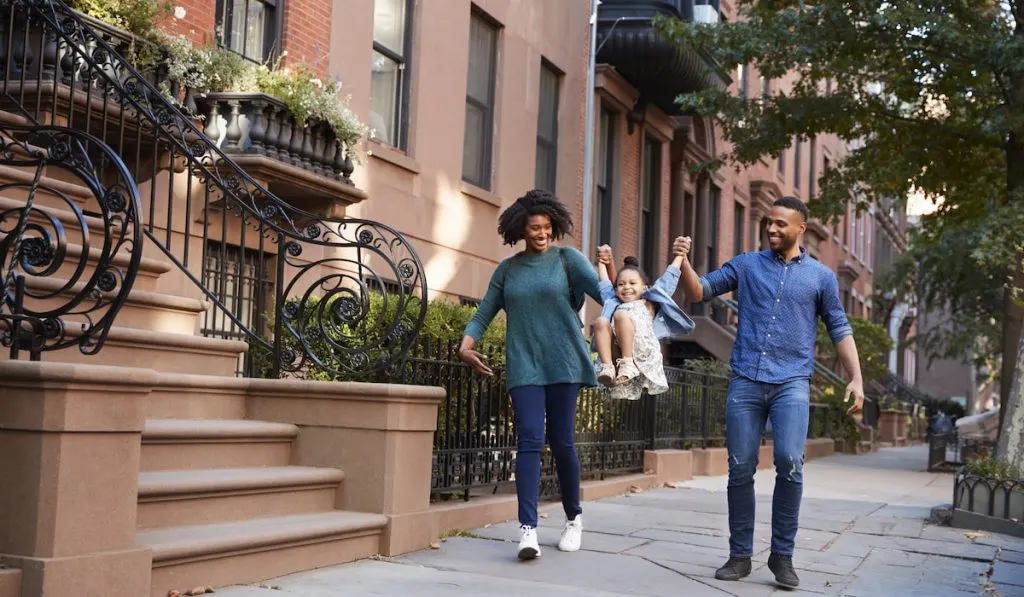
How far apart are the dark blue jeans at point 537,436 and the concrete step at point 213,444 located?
124 cm

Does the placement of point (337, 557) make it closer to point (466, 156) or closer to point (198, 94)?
point (198, 94)

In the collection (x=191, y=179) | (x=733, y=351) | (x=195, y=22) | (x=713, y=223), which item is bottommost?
(x=733, y=351)

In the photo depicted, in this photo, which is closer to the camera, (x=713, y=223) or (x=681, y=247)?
(x=681, y=247)

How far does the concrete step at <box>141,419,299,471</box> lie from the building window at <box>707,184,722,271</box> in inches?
798

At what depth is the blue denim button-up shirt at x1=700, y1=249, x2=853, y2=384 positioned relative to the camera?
6.32 metres

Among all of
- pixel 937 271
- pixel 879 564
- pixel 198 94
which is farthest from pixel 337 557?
pixel 937 271

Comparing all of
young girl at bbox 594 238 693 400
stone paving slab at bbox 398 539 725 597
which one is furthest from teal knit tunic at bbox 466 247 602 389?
stone paving slab at bbox 398 539 725 597

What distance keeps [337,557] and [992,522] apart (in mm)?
5844

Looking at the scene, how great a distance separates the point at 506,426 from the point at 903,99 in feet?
41.4

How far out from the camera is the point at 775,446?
6.31 m

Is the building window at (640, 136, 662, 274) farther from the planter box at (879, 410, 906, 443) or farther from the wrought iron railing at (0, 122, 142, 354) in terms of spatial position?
the wrought iron railing at (0, 122, 142, 354)

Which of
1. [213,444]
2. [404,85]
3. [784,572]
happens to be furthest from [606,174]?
[213,444]

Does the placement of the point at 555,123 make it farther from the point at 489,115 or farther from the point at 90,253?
the point at 90,253

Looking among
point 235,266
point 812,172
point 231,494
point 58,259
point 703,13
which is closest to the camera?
point 58,259
